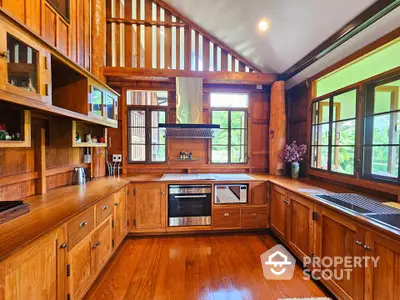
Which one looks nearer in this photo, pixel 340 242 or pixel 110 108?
pixel 340 242

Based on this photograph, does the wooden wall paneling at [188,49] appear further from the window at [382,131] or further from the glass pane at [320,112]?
the window at [382,131]

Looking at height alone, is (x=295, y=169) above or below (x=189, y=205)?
above

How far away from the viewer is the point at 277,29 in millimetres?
2736

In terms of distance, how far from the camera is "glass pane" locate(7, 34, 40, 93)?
4.12 ft

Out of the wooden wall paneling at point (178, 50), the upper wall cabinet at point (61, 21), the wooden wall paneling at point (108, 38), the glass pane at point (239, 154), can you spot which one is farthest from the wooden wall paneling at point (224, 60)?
the upper wall cabinet at point (61, 21)

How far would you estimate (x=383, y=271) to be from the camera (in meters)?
1.32

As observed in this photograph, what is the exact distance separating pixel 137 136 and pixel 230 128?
68.9 inches

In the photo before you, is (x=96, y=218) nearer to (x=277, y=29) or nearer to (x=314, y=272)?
(x=314, y=272)

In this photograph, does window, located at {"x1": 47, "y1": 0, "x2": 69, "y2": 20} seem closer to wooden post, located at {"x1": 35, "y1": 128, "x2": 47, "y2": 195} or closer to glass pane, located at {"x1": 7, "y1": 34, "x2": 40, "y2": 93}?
glass pane, located at {"x1": 7, "y1": 34, "x2": 40, "y2": 93}

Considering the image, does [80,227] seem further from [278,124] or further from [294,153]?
[278,124]

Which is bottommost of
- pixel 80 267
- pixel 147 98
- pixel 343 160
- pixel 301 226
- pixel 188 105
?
pixel 80 267

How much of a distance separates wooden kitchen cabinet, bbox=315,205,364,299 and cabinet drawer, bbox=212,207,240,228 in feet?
4.15

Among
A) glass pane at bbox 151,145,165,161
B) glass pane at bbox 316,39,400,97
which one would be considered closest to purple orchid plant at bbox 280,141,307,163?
glass pane at bbox 316,39,400,97

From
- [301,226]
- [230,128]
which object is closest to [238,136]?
[230,128]
